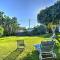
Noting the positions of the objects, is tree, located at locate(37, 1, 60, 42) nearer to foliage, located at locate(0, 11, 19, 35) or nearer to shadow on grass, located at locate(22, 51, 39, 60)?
foliage, located at locate(0, 11, 19, 35)

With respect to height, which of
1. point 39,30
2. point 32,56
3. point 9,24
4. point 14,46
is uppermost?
point 9,24

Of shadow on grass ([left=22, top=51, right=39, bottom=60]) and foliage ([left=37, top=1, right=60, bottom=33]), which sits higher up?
foliage ([left=37, top=1, right=60, bottom=33])

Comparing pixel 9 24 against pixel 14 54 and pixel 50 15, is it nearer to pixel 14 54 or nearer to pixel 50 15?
pixel 14 54

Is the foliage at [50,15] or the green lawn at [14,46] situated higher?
the foliage at [50,15]

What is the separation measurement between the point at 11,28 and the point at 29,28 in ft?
0.98

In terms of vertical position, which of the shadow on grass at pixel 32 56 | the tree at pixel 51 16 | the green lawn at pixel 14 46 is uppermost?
the tree at pixel 51 16

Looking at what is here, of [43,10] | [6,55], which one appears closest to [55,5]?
[43,10]

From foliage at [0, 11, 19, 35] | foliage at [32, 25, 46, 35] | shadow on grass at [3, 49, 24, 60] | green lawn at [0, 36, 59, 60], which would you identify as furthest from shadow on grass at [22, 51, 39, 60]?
foliage at [0, 11, 19, 35]

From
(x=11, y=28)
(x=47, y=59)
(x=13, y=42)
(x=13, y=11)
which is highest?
(x=13, y=11)

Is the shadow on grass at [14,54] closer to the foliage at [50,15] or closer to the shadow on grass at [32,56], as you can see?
the shadow on grass at [32,56]

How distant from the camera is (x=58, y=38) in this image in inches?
122

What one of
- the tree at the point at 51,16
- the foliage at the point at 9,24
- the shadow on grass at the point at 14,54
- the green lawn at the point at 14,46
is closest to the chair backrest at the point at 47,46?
the green lawn at the point at 14,46

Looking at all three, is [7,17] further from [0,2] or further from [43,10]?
[43,10]

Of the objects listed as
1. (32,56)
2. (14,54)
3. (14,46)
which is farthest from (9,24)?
(32,56)
